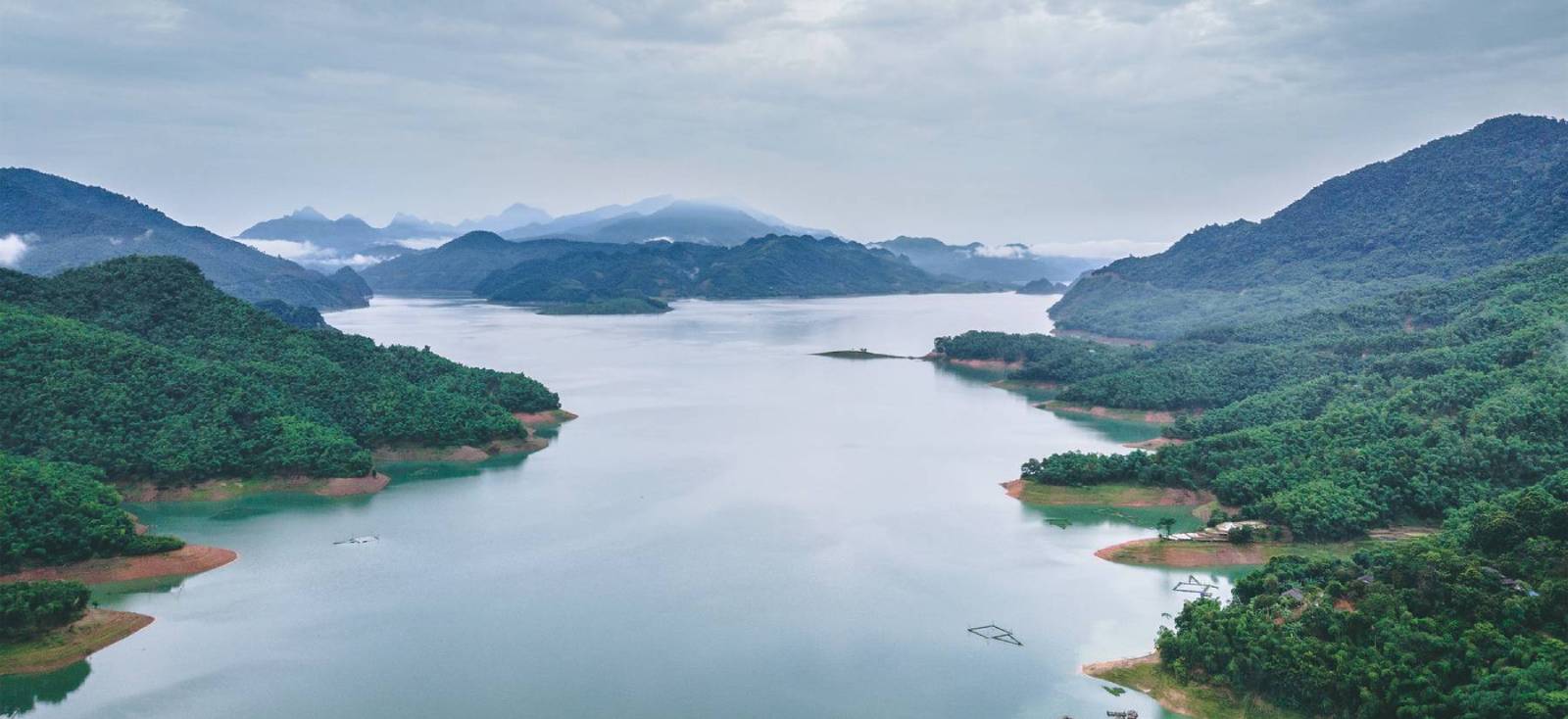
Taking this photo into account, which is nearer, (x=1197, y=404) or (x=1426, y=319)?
(x=1197, y=404)

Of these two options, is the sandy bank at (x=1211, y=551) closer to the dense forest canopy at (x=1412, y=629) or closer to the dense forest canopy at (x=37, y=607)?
the dense forest canopy at (x=1412, y=629)

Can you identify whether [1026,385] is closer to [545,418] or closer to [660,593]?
[545,418]

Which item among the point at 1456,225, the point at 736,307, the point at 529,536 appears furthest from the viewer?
the point at 736,307

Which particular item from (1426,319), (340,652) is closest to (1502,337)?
(1426,319)

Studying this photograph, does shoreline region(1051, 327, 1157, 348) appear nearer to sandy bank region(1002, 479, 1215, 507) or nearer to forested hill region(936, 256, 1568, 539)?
forested hill region(936, 256, 1568, 539)

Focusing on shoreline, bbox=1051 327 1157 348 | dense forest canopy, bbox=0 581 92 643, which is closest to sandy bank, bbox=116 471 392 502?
dense forest canopy, bbox=0 581 92 643

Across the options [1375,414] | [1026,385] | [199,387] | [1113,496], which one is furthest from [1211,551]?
[1026,385]

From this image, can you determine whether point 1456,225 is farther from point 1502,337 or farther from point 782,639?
point 782,639
